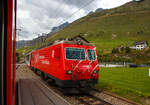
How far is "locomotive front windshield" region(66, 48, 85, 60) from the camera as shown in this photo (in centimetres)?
922

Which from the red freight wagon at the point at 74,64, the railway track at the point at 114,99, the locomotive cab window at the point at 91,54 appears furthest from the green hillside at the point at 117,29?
the railway track at the point at 114,99

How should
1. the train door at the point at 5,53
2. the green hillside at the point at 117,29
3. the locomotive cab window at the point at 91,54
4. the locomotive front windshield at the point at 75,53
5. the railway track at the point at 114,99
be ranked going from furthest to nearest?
the green hillside at the point at 117,29
the locomotive cab window at the point at 91,54
the locomotive front windshield at the point at 75,53
the railway track at the point at 114,99
the train door at the point at 5,53

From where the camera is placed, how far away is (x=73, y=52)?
9.45 m

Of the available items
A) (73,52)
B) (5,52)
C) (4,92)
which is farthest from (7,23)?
(73,52)

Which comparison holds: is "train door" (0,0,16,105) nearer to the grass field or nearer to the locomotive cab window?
the grass field

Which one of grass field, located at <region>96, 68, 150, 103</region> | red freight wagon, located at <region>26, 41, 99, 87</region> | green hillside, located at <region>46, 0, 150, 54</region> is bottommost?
grass field, located at <region>96, 68, 150, 103</region>

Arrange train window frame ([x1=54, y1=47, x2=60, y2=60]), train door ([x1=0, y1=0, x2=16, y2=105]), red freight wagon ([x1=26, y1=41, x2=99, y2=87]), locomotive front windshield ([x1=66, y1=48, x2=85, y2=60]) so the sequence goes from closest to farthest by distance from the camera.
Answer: train door ([x1=0, y1=0, x2=16, y2=105])
red freight wagon ([x1=26, y1=41, x2=99, y2=87])
locomotive front windshield ([x1=66, y1=48, x2=85, y2=60])
train window frame ([x1=54, y1=47, x2=60, y2=60])

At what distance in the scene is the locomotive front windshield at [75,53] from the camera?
922cm

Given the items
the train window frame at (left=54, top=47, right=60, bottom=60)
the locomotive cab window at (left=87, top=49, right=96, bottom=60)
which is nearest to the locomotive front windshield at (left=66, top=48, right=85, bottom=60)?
the locomotive cab window at (left=87, top=49, right=96, bottom=60)

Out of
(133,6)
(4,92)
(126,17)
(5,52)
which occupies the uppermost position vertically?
(133,6)

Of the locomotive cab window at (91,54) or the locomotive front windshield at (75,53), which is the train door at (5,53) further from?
the locomotive cab window at (91,54)

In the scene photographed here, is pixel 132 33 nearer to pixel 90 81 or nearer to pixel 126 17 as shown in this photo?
pixel 126 17

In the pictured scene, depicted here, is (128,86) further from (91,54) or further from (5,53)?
(5,53)

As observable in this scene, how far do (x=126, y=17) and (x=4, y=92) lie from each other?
17173 cm
